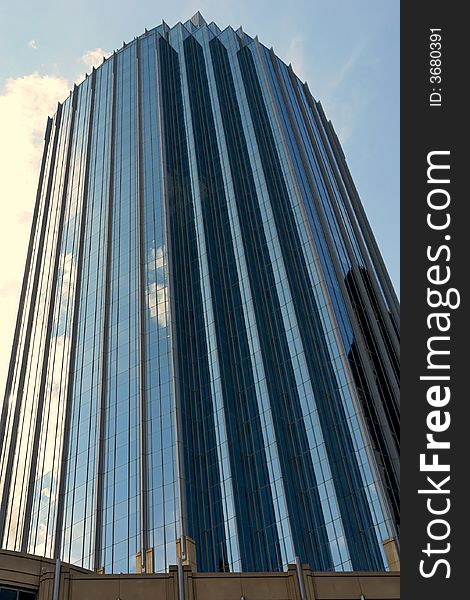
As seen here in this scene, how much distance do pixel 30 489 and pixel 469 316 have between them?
7891 cm

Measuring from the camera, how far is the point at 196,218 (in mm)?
108062

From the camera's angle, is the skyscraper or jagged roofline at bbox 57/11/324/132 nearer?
the skyscraper

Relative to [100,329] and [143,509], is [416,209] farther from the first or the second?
[100,329]

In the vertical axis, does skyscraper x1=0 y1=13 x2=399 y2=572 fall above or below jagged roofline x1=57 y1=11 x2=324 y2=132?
below

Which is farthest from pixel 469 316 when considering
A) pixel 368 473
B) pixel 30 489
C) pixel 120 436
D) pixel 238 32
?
pixel 238 32

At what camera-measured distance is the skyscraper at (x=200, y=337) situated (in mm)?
75625

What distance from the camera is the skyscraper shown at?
248ft

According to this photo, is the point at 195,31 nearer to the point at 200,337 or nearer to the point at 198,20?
the point at 198,20

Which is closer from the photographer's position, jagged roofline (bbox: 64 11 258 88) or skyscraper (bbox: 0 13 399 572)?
skyscraper (bbox: 0 13 399 572)

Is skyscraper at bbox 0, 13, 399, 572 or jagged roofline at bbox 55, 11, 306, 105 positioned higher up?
jagged roofline at bbox 55, 11, 306, 105

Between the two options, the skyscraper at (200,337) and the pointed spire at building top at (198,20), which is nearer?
the skyscraper at (200,337)

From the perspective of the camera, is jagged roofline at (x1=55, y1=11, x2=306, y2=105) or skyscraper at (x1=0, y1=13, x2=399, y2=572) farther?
jagged roofline at (x1=55, y1=11, x2=306, y2=105)

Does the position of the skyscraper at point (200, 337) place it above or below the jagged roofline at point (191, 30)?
below

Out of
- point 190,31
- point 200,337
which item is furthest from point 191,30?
point 200,337
